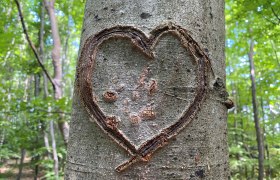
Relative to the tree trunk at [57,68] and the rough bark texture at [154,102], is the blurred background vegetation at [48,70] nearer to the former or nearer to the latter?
the tree trunk at [57,68]

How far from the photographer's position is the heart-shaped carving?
0.57 metres

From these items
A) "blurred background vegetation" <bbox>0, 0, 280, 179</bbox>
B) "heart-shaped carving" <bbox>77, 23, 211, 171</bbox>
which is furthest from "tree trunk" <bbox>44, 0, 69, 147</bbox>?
"heart-shaped carving" <bbox>77, 23, 211, 171</bbox>

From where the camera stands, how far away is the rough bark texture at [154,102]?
1.86 ft

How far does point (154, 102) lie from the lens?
1.90 ft

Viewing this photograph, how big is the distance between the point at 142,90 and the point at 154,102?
0.12 ft

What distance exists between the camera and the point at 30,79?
1686cm

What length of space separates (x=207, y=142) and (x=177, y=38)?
0.79ft

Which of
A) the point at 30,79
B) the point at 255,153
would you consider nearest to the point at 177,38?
the point at 255,153

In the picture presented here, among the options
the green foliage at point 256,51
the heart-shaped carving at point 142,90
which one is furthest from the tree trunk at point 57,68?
the heart-shaped carving at point 142,90

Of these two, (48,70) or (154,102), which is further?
(48,70)

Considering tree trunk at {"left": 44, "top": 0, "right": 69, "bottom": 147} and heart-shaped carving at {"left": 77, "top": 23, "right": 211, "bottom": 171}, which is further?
tree trunk at {"left": 44, "top": 0, "right": 69, "bottom": 147}

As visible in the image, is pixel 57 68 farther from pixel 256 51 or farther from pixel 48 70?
pixel 256 51

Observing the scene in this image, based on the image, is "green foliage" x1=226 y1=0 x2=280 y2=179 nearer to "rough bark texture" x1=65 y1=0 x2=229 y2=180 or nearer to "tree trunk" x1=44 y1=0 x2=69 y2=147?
"tree trunk" x1=44 y1=0 x2=69 y2=147

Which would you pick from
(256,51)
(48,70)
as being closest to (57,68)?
(48,70)
